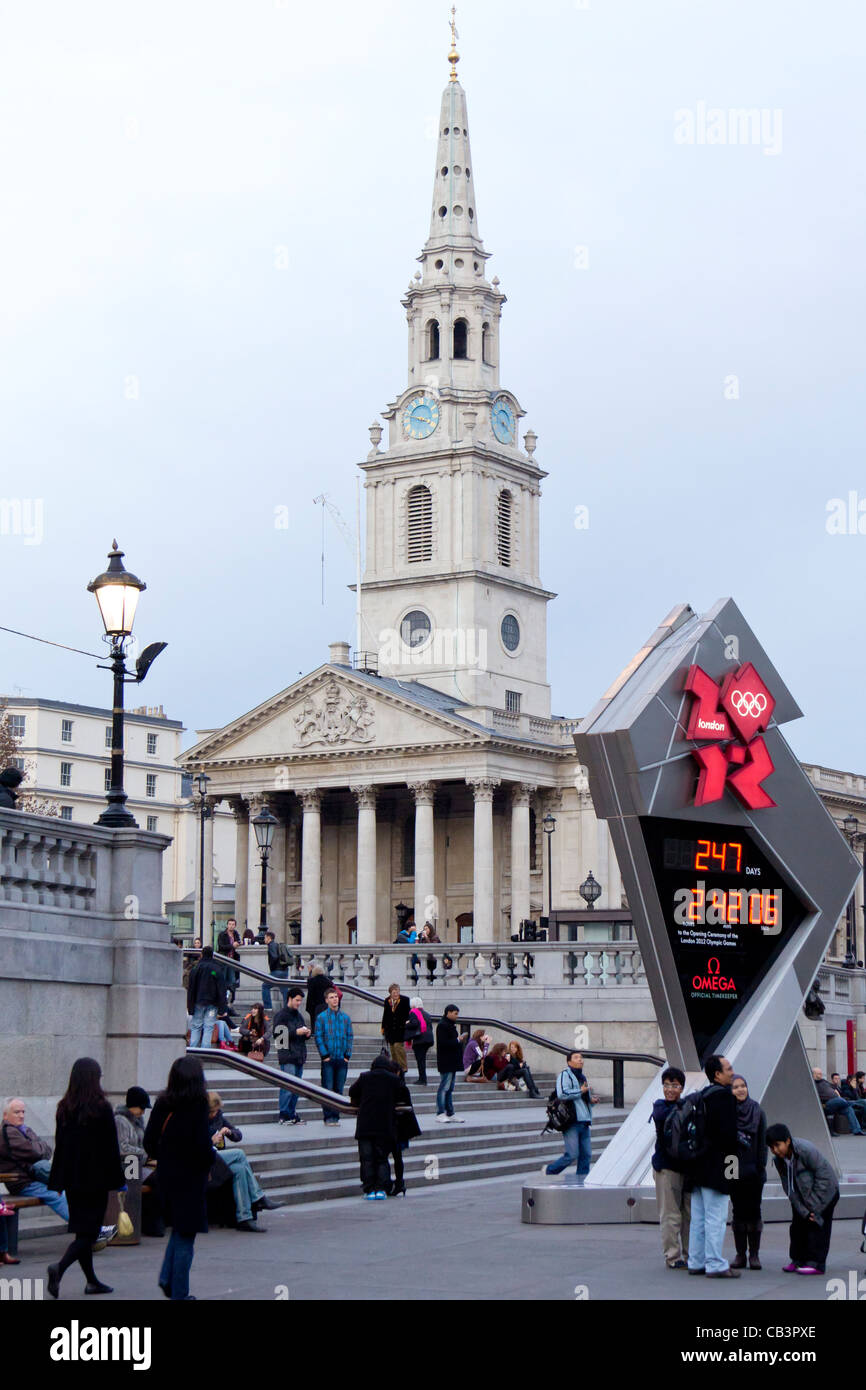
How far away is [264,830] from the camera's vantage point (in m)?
44.6

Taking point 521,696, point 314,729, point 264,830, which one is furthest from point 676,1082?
point 521,696

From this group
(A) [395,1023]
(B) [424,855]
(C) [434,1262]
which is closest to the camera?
(C) [434,1262]

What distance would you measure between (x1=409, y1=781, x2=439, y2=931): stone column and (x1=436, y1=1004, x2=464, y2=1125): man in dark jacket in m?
48.2

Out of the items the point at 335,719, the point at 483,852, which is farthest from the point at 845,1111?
the point at 335,719

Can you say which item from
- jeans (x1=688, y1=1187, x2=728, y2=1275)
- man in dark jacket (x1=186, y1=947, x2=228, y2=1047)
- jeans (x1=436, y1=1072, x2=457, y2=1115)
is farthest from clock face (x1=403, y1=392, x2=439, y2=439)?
jeans (x1=688, y1=1187, x2=728, y2=1275)

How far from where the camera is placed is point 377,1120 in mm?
21156

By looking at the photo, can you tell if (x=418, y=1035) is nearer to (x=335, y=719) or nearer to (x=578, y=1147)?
(x=578, y=1147)

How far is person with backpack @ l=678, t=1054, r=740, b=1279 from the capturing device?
49.4 feet

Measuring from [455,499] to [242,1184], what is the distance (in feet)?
250

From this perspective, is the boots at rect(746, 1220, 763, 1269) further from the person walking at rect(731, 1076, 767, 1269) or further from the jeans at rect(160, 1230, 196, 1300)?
the jeans at rect(160, 1230, 196, 1300)

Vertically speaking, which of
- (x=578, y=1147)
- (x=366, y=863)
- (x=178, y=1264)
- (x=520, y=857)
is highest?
(x=520, y=857)

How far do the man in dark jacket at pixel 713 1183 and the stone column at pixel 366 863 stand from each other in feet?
211

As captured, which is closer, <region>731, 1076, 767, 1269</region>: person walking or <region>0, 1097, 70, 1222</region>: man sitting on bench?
<region>731, 1076, 767, 1269</region>: person walking
